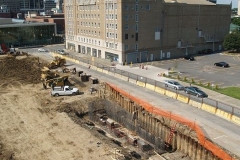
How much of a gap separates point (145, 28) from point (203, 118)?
149 feet

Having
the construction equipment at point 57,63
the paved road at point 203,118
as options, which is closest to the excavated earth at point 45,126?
the paved road at point 203,118

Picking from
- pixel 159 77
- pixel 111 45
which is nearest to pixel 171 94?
pixel 159 77

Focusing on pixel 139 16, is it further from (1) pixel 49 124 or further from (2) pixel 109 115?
(1) pixel 49 124

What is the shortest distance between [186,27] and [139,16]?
18.1 m

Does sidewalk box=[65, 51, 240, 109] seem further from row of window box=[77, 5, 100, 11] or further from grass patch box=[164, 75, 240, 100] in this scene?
row of window box=[77, 5, 100, 11]

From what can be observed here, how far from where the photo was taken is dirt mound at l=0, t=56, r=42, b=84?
192 feet

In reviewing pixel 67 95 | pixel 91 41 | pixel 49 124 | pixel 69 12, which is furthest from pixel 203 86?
pixel 69 12

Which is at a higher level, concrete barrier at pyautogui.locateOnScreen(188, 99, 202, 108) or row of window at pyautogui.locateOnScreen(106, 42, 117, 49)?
row of window at pyautogui.locateOnScreen(106, 42, 117, 49)

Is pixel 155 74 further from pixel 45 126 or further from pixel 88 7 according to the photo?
pixel 88 7

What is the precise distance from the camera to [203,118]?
3578 centimetres

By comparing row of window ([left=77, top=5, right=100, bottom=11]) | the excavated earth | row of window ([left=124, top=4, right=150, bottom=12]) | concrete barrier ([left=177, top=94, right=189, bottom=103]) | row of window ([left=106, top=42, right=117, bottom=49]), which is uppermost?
row of window ([left=77, top=5, right=100, bottom=11])

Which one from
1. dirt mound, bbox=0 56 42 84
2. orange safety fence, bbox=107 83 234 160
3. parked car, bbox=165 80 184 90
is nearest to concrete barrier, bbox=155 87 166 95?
parked car, bbox=165 80 184 90

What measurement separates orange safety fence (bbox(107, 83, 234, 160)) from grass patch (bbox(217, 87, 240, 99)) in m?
15.2

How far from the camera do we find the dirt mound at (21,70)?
58.5 metres
